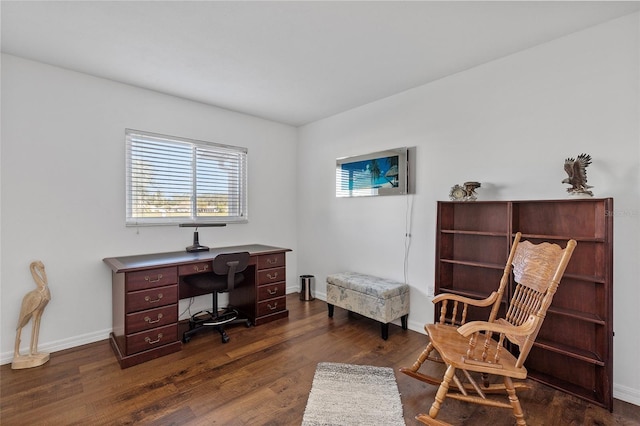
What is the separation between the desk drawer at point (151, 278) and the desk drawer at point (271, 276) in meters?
0.95

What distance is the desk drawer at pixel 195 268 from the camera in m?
2.82

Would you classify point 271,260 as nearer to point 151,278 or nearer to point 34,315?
point 151,278

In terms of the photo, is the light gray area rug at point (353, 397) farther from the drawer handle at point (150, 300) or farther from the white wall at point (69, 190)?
the white wall at point (69, 190)

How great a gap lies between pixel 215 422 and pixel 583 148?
3212mm

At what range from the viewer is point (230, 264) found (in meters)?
3.00

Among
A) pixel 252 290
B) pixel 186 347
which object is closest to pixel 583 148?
pixel 252 290

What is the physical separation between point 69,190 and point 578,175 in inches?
168

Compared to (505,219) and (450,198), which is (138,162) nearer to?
(450,198)

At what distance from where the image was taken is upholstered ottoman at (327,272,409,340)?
304 cm

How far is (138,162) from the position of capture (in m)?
3.24

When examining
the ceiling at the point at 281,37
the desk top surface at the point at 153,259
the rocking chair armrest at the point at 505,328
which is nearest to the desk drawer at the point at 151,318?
the desk top surface at the point at 153,259

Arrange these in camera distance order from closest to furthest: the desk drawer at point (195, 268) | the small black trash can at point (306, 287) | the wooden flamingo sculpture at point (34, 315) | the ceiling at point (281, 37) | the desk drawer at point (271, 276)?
the ceiling at point (281, 37)
the wooden flamingo sculpture at point (34, 315)
the desk drawer at point (195, 268)
the desk drawer at point (271, 276)
the small black trash can at point (306, 287)

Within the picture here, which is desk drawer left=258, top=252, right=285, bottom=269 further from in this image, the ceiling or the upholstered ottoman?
the ceiling

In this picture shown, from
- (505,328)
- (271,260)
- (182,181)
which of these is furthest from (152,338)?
(505,328)
